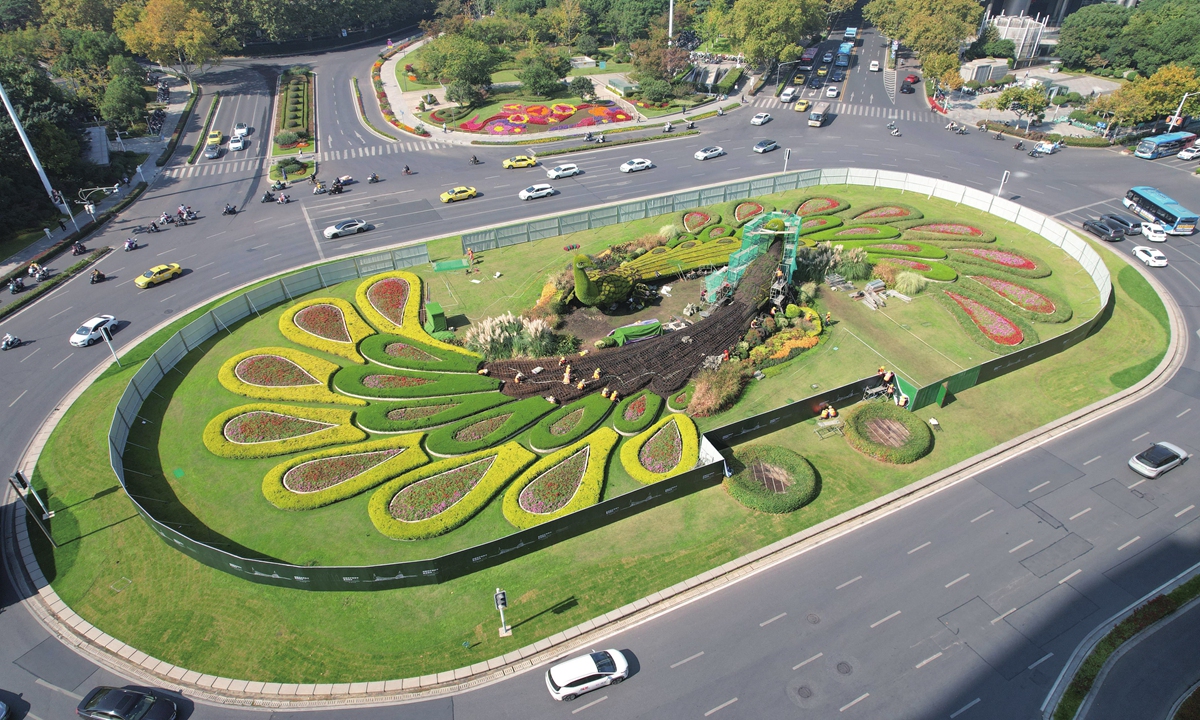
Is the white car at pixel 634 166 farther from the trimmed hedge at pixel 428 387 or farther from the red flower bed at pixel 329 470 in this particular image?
the red flower bed at pixel 329 470

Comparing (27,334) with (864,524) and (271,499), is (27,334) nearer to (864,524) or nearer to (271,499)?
(271,499)

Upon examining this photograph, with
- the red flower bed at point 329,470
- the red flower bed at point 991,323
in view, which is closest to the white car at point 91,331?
the red flower bed at point 329,470

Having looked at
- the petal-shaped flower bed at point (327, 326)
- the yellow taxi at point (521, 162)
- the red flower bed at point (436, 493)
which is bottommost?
the red flower bed at point (436, 493)

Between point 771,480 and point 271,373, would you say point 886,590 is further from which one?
point 271,373

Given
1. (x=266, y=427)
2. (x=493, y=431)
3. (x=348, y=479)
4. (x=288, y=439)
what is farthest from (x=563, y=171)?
(x=348, y=479)

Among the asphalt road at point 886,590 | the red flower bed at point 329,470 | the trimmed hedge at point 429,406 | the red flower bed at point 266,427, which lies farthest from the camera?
the trimmed hedge at point 429,406

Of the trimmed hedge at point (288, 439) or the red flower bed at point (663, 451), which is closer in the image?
the red flower bed at point (663, 451)
